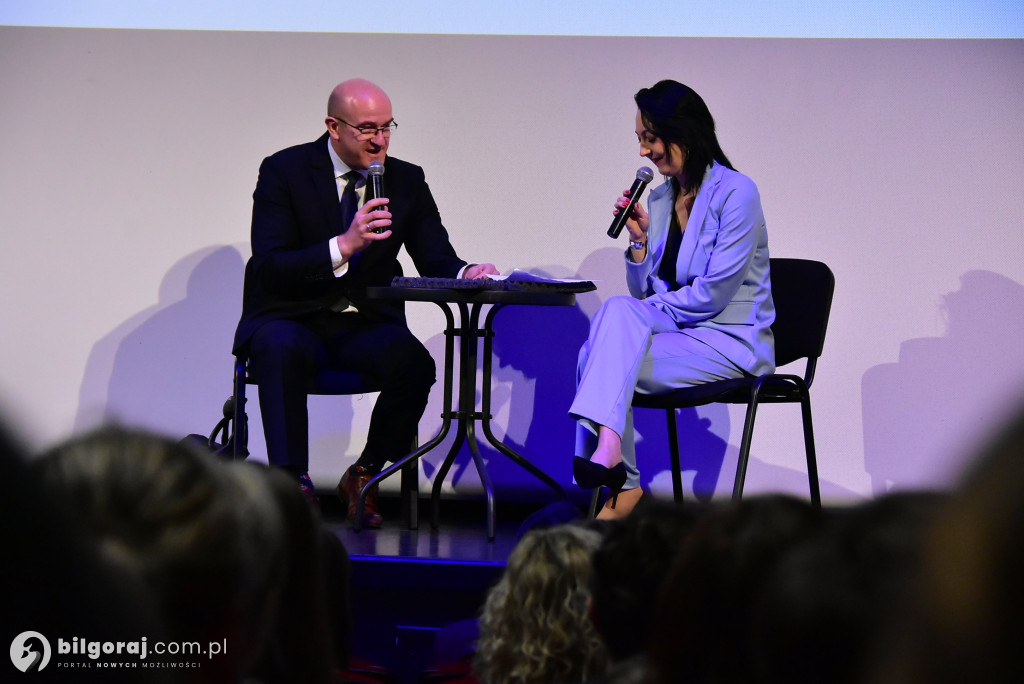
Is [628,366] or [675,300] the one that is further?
[675,300]

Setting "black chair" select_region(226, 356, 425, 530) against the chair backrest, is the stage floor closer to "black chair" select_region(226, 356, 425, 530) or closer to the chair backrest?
"black chair" select_region(226, 356, 425, 530)

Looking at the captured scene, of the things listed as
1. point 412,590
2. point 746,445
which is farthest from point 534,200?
point 412,590

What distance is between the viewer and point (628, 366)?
2467 mm

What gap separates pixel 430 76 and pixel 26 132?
4.82 feet

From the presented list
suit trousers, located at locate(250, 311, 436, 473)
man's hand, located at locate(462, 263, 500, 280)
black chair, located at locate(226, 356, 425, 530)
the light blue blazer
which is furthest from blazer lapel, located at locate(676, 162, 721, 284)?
black chair, located at locate(226, 356, 425, 530)

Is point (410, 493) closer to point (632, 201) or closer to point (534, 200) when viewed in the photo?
point (632, 201)

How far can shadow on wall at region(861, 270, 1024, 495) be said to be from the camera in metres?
3.45

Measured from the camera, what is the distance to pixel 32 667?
0.43 metres

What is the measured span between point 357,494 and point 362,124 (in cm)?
99

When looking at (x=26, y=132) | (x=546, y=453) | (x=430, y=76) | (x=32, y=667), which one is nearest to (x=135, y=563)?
(x=32, y=667)

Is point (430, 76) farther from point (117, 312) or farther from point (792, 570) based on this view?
point (792, 570)

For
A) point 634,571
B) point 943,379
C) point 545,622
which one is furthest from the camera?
point 943,379

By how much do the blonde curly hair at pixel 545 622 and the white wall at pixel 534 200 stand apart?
221 cm

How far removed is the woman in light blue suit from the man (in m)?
0.42
